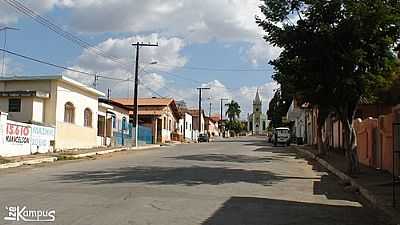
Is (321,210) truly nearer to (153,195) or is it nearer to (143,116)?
(153,195)

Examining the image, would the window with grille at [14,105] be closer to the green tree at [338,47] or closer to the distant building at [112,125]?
the distant building at [112,125]

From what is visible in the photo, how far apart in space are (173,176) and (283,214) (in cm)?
843

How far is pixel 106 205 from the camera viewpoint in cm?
1213

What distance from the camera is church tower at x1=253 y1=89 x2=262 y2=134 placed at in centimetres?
17462

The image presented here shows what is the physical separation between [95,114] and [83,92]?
3.33 m

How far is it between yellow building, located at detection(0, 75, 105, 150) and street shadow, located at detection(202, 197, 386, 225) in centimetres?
2463

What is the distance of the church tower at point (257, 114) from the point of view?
174625 mm

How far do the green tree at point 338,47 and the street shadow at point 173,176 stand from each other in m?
3.75

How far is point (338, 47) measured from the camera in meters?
20.4

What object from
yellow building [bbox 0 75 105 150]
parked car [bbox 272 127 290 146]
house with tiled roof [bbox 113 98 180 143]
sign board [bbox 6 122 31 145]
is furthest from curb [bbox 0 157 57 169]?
house with tiled roof [bbox 113 98 180 143]

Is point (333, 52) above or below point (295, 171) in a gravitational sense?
above

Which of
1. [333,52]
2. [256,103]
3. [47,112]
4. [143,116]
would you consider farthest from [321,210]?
[256,103]

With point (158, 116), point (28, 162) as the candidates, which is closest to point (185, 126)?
point (158, 116)

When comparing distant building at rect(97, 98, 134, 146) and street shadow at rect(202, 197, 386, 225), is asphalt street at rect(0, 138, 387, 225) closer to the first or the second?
street shadow at rect(202, 197, 386, 225)
